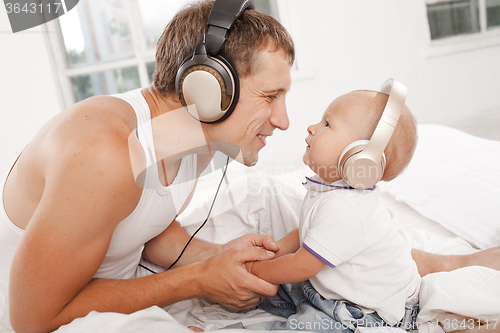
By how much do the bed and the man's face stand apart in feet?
0.53

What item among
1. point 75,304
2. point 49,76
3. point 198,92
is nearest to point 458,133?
point 198,92

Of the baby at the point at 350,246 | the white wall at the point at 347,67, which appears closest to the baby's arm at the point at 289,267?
the baby at the point at 350,246

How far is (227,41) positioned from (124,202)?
450mm

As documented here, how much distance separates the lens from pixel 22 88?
2.60 meters

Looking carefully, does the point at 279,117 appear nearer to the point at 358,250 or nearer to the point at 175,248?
the point at 358,250

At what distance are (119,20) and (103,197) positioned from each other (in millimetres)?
2841

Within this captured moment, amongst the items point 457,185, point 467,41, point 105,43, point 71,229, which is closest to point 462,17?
point 467,41

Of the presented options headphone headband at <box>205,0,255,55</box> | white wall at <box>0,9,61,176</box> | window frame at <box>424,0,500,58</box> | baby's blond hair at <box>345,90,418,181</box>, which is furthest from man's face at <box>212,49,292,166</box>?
window frame at <box>424,0,500,58</box>

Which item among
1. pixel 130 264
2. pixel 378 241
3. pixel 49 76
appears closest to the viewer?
pixel 378 241

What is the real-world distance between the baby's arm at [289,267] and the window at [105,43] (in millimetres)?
2656

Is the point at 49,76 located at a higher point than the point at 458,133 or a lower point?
higher

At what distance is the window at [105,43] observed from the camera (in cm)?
295

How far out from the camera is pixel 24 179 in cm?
78

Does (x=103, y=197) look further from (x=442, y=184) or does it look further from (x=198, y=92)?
(x=442, y=184)
